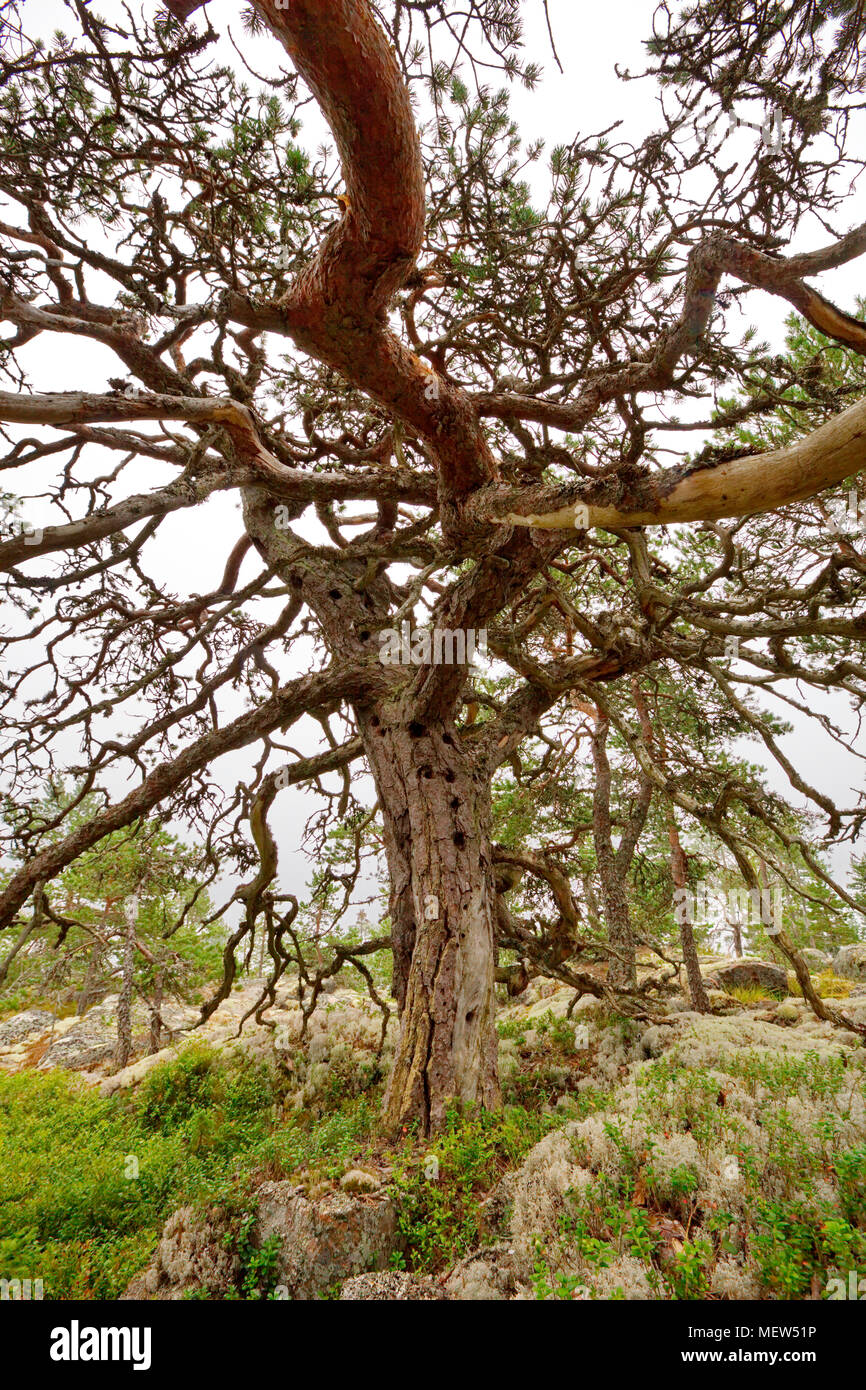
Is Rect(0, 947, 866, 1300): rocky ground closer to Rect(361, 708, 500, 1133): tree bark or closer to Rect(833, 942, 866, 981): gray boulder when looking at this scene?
Rect(361, 708, 500, 1133): tree bark

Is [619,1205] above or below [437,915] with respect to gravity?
below

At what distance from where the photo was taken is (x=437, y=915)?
200 inches

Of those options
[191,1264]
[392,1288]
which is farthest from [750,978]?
[191,1264]

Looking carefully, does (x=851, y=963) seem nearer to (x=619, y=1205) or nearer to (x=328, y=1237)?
(x=619, y=1205)

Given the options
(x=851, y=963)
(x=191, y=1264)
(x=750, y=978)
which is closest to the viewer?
(x=191, y=1264)

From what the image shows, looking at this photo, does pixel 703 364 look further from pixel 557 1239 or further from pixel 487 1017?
pixel 557 1239

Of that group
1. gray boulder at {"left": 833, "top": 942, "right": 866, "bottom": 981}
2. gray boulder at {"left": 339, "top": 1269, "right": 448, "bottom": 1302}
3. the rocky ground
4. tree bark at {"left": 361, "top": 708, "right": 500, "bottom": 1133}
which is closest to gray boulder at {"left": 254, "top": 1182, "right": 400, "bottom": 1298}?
the rocky ground

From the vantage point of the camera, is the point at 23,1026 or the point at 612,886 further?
the point at 23,1026

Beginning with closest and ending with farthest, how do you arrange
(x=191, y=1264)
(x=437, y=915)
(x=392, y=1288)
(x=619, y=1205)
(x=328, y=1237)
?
(x=392, y=1288), (x=619, y=1205), (x=328, y=1237), (x=191, y=1264), (x=437, y=915)

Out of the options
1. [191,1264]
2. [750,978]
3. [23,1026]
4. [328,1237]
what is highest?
[328,1237]

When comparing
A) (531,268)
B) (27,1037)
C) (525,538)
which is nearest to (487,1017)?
(525,538)

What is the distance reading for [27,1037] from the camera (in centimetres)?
2019

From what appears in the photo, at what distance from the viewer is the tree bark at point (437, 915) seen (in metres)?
4.61

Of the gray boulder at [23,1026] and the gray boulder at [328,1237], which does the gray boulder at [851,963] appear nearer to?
the gray boulder at [328,1237]
